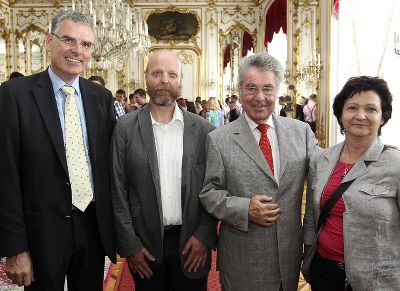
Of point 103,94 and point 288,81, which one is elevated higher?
point 288,81

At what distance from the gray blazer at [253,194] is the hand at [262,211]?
1.7 inches

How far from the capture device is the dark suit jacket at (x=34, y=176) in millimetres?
1803

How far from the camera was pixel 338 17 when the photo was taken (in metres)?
7.65

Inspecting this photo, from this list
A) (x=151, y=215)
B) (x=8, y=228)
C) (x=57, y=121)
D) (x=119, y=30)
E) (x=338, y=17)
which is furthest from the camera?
(x=338, y=17)

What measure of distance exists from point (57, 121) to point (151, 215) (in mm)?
628

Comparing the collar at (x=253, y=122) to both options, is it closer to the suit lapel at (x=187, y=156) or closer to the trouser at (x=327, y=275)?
the suit lapel at (x=187, y=156)

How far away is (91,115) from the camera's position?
2045 mm

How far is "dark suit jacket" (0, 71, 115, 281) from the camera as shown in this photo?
1803 mm

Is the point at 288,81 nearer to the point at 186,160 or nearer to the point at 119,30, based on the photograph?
the point at 119,30

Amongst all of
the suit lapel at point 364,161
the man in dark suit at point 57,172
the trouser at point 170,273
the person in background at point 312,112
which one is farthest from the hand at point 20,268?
the person in background at point 312,112

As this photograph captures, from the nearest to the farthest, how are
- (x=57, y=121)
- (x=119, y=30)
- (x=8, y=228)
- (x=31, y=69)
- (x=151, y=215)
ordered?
(x=8, y=228) < (x=57, y=121) < (x=151, y=215) < (x=119, y=30) < (x=31, y=69)

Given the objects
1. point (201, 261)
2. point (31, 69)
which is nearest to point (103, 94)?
point (201, 261)

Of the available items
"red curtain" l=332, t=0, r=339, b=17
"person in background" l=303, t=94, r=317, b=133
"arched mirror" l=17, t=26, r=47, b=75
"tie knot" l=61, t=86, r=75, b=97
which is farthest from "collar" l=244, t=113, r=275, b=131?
"arched mirror" l=17, t=26, r=47, b=75

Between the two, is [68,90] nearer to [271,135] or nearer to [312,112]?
[271,135]
